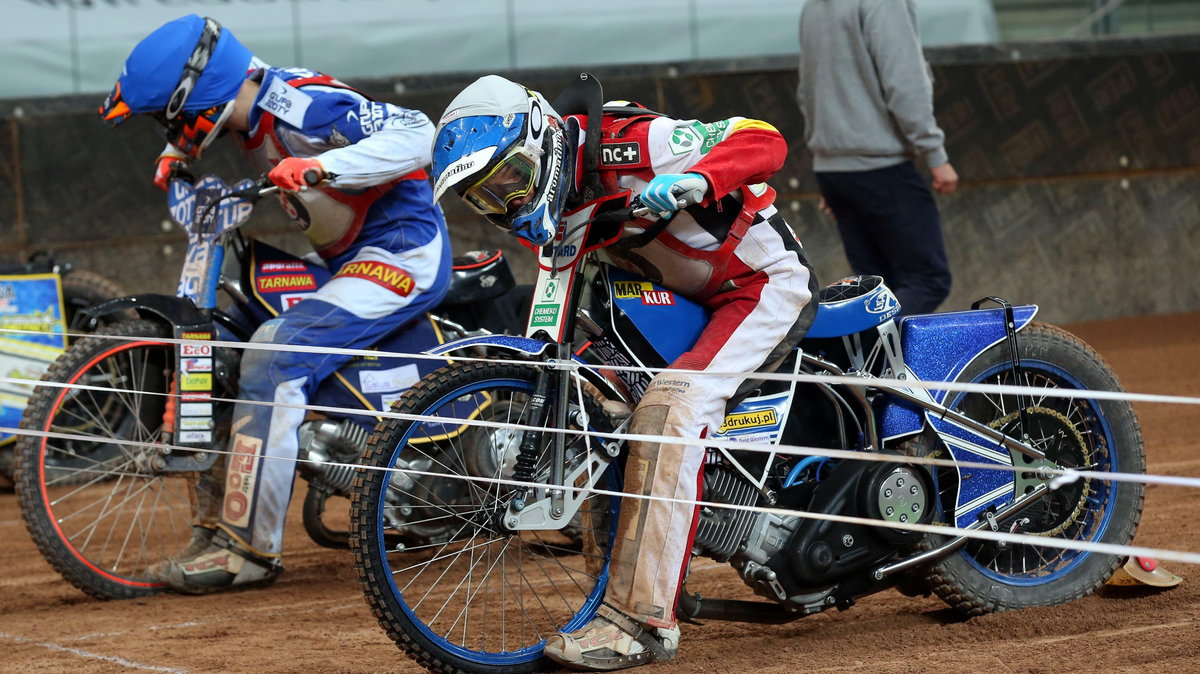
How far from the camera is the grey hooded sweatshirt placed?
261 inches

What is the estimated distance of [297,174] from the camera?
4.76 m

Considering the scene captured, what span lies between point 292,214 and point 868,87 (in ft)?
9.19

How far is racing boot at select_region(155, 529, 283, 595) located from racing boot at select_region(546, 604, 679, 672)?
5.80 feet

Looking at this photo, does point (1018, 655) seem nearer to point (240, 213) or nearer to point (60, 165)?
point (240, 213)

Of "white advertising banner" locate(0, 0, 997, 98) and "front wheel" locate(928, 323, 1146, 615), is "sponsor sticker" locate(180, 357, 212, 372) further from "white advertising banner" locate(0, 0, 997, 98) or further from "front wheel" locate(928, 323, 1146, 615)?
"white advertising banner" locate(0, 0, 997, 98)

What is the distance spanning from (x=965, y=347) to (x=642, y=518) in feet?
3.96

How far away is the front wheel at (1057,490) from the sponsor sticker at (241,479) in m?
2.36

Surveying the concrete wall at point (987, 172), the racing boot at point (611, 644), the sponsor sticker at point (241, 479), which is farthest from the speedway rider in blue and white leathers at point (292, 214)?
the concrete wall at point (987, 172)

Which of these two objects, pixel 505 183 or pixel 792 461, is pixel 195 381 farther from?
pixel 792 461

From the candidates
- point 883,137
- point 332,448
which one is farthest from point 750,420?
point 883,137

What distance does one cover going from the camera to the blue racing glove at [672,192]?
3.60m

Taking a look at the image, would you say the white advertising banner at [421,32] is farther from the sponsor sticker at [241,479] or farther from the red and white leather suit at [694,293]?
the red and white leather suit at [694,293]

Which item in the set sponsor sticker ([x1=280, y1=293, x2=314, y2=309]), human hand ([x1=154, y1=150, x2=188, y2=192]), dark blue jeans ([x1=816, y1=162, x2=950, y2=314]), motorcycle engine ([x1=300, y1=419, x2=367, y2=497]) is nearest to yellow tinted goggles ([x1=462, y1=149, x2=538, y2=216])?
motorcycle engine ([x1=300, y1=419, x2=367, y2=497])

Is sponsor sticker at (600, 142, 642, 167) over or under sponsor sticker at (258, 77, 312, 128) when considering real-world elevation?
under
